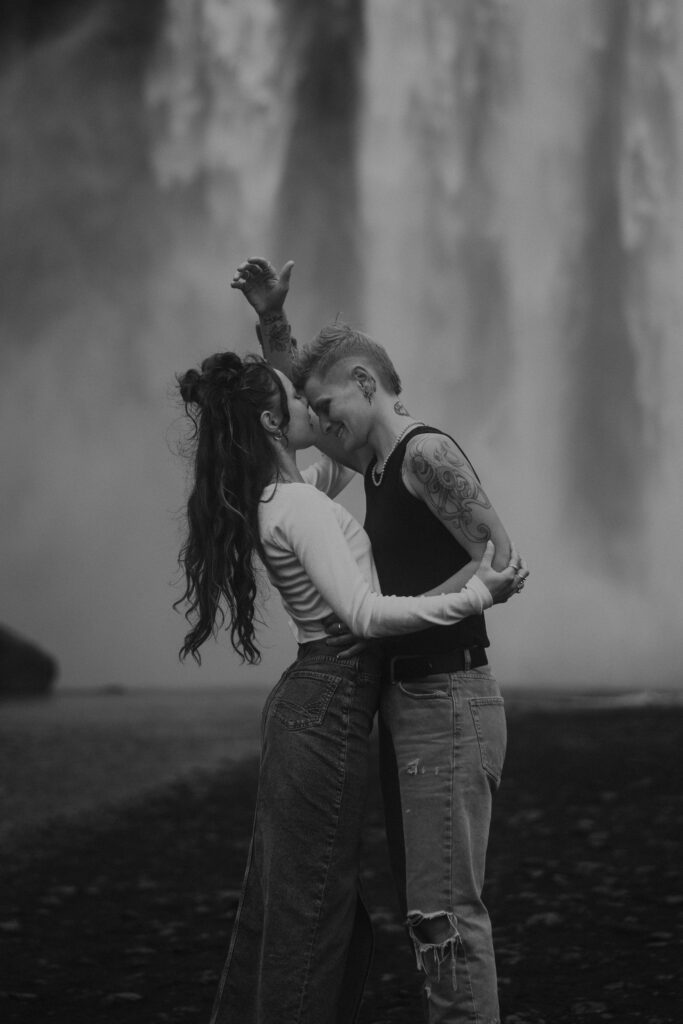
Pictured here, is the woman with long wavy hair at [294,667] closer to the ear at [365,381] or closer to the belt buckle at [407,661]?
the belt buckle at [407,661]

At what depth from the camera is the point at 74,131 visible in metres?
26.8

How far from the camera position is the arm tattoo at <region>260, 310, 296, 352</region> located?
13.6ft

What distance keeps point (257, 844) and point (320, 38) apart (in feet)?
89.8

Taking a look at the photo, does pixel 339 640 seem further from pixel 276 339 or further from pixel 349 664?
pixel 276 339

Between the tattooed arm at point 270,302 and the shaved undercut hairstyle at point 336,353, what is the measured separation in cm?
49

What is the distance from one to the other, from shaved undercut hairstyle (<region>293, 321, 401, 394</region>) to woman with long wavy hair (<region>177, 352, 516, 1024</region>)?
119mm

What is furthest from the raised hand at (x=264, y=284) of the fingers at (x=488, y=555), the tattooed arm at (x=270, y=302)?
the fingers at (x=488, y=555)

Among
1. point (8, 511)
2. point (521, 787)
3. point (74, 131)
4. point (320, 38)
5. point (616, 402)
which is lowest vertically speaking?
Answer: point (521, 787)

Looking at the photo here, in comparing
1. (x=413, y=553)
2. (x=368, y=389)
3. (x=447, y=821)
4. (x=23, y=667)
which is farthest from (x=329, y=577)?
(x=23, y=667)

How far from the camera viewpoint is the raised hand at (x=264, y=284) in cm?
405

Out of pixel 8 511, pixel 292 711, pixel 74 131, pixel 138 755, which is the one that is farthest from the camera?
pixel 74 131

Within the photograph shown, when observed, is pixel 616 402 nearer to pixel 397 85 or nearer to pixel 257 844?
pixel 397 85

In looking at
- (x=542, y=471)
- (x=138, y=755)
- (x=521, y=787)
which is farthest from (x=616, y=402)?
(x=521, y=787)

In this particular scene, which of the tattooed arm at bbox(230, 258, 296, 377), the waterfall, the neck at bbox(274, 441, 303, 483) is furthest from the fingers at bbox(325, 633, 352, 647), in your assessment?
the waterfall
